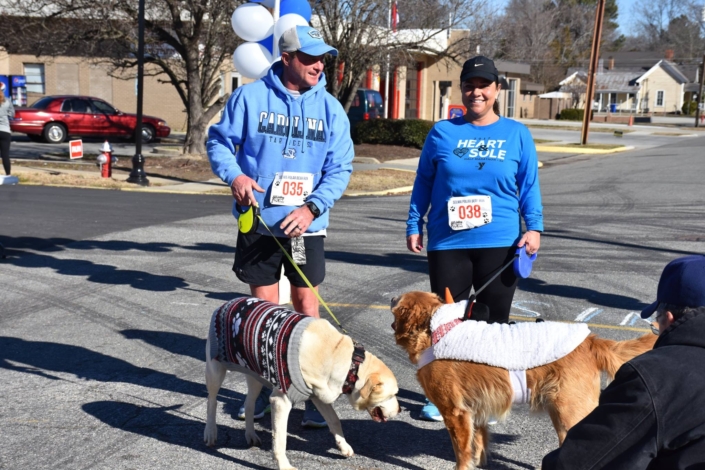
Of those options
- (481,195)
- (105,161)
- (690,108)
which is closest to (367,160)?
(105,161)

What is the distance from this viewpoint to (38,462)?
3.69 metres

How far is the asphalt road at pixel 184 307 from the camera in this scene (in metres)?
3.95

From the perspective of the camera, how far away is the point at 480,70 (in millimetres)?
3857

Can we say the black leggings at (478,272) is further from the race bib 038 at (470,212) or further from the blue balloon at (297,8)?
the blue balloon at (297,8)

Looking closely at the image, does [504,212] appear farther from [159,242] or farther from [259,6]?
[159,242]

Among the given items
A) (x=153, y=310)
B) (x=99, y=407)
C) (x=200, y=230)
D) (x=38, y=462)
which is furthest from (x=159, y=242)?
(x=38, y=462)

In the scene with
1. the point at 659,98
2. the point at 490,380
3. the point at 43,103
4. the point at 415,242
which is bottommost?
the point at 490,380

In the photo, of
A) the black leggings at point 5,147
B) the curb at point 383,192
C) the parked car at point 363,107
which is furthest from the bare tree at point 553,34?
the black leggings at point 5,147

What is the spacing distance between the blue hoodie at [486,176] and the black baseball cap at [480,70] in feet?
0.86

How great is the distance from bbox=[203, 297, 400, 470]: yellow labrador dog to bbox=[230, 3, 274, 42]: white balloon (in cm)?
405

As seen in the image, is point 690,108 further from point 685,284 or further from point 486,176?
point 685,284

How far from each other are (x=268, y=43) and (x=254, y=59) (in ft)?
0.67

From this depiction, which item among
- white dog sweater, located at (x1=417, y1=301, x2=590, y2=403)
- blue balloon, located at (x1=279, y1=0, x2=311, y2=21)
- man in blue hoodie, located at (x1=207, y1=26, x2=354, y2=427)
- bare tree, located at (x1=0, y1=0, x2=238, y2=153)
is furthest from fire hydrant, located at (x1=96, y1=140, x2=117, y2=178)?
white dog sweater, located at (x1=417, y1=301, x2=590, y2=403)

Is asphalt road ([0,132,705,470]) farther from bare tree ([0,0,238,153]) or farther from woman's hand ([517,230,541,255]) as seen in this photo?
bare tree ([0,0,238,153])
